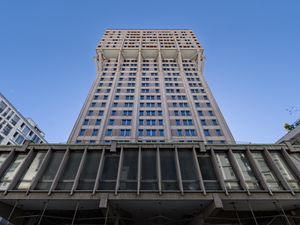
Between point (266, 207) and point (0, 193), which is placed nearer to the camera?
point (0, 193)

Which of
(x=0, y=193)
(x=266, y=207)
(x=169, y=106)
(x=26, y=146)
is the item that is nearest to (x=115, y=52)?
(x=169, y=106)

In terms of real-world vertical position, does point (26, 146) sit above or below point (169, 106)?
below

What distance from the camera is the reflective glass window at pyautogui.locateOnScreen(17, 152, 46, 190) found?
37.9ft

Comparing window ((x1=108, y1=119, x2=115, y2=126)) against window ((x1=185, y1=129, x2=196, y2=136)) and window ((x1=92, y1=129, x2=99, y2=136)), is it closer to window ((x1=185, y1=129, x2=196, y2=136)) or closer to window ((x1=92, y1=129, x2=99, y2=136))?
window ((x1=92, y1=129, x2=99, y2=136))

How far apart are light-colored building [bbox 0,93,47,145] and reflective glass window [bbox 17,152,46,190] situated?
40.7m

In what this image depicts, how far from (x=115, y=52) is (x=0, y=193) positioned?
1844 inches

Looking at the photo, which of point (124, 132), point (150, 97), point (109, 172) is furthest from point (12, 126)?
point (109, 172)

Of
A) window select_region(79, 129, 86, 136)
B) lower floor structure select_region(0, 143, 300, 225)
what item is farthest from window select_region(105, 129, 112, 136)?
lower floor structure select_region(0, 143, 300, 225)

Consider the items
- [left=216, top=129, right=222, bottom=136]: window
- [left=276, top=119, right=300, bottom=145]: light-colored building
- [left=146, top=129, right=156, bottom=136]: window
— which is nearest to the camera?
[left=276, top=119, right=300, bottom=145]: light-colored building

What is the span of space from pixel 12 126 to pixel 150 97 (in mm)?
38555

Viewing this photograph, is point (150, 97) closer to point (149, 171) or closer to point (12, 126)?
point (149, 171)

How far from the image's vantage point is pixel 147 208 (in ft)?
38.1

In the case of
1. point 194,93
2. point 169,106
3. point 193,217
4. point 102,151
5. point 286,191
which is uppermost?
point 194,93

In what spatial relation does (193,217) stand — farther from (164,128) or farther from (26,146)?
(164,128)
